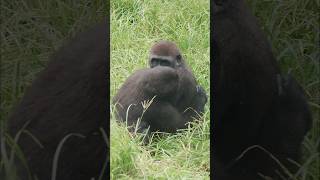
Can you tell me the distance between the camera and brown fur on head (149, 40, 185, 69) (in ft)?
6.30

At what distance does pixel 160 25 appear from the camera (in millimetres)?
1946

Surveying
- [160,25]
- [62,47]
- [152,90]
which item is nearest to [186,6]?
[160,25]

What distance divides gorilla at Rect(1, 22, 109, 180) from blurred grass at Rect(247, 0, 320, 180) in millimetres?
600

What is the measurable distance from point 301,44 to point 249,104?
0.29 meters

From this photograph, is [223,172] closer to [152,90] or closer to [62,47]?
[152,90]

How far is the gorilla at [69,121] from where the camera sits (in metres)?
1.89

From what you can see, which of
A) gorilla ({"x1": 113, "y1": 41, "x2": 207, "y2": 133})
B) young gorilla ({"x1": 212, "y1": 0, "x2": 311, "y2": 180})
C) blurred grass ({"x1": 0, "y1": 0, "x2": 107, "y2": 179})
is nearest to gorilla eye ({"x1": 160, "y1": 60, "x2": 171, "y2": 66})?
gorilla ({"x1": 113, "y1": 41, "x2": 207, "y2": 133})

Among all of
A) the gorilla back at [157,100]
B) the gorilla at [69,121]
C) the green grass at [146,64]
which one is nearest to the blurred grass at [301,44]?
the green grass at [146,64]

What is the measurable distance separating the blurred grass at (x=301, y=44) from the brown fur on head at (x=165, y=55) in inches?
12.6

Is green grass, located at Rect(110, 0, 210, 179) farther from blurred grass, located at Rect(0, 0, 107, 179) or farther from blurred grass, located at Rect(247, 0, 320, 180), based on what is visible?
blurred grass, located at Rect(247, 0, 320, 180)

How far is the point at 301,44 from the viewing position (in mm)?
1975

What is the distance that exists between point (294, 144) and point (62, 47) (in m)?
0.91

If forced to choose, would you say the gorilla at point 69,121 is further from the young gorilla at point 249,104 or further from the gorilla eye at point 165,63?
the young gorilla at point 249,104

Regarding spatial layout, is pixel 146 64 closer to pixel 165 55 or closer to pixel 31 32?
pixel 165 55
